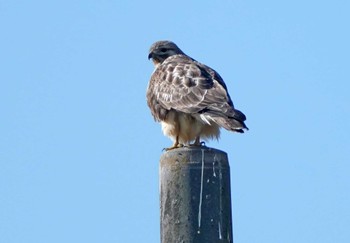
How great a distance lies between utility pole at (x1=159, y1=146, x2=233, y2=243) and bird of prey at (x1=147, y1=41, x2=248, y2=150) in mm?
2440

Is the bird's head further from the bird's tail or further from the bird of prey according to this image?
the bird's tail

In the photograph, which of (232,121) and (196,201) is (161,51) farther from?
(196,201)

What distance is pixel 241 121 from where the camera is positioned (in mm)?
8805

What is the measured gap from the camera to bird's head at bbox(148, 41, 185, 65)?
12.2 metres

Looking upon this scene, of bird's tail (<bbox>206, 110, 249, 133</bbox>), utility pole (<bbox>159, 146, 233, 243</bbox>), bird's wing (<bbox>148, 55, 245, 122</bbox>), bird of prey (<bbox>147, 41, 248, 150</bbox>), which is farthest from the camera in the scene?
bird's wing (<bbox>148, 55, 245, 122</bbox>)

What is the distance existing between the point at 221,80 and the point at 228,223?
4302 mm

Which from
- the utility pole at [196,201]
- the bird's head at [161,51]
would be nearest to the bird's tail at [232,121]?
the utility pole at [196,201]

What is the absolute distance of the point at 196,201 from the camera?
622 cm

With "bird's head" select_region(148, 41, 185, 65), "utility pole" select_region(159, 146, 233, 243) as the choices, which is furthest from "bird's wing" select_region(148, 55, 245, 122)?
"utility pole" select_region(159, 146, 233, 243)

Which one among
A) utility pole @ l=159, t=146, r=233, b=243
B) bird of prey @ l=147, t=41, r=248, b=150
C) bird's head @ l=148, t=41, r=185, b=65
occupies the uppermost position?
bird's head @ l=148, t=41, r=185, b=65

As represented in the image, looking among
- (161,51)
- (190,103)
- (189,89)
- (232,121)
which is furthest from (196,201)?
(161,51)

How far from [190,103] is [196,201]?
3.53m

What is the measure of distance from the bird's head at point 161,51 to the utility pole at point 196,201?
5829 millimetres

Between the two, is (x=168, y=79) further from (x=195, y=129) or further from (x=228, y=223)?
(x=228, y=223)
